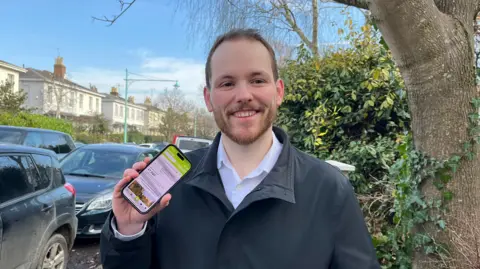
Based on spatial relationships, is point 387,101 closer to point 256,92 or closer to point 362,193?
point 362,193

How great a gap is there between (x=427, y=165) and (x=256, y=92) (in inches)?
73.6

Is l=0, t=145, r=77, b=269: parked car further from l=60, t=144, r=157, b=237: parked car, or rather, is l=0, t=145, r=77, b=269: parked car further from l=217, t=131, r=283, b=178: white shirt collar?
l=217, t=131, r=283, b=178: white shirt collar

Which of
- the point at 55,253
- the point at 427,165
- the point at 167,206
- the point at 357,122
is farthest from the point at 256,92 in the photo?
the point at 357,122

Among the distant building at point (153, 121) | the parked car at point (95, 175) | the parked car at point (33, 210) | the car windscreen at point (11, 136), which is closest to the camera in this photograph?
the parked car at point (33, 210)

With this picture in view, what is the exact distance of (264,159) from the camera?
1.58 meters

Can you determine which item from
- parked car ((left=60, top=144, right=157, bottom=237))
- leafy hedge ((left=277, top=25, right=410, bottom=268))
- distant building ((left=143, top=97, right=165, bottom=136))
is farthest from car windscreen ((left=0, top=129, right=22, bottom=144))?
distant building ((left=143, top=97, right=165, bottom=136))

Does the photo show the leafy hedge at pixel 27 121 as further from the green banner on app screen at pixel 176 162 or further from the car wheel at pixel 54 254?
the green banner on app screen at pixel 176 162

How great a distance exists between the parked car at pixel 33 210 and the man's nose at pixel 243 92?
299 centimetres

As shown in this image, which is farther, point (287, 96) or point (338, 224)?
point (287, 96)

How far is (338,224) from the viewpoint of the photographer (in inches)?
54.4

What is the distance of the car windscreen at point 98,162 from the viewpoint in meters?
7.20

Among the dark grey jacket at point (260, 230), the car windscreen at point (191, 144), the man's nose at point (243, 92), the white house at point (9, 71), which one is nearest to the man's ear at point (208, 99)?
the man's nose at point (243, 92)

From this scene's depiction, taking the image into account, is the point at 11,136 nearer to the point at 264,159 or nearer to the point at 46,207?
the point at 46,207

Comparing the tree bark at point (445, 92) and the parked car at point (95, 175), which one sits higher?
the tree bark at point (445, 92)
